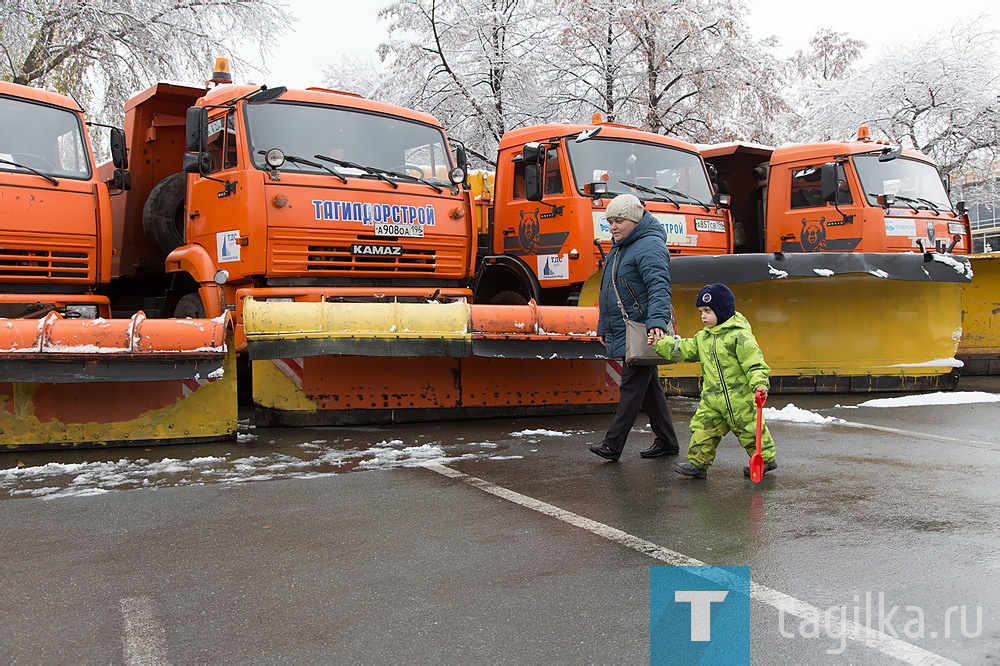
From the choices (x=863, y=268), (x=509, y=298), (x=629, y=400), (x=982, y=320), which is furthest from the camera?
(x=982, y=320)

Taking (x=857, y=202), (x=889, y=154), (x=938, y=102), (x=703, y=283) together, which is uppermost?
(x=938, y=102)

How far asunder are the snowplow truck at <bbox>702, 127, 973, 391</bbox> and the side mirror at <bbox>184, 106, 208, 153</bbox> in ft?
18.2

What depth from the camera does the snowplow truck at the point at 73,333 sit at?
21.2 ft

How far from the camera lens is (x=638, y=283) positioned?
6102 millimetres

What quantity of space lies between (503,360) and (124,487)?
3.55 metres

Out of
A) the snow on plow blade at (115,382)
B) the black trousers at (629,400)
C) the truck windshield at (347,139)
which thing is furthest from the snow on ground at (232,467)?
the truck windshield at (347,139)

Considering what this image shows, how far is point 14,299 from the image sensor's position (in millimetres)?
8031

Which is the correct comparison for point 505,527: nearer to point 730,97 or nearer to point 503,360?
point 503,360

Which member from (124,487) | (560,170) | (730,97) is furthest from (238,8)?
(124,487)

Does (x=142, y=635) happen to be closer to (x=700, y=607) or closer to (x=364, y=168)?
(x=700, y=607)

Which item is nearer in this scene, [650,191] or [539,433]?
[539,433]

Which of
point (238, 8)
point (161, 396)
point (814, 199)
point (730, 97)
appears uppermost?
point (238, 8)

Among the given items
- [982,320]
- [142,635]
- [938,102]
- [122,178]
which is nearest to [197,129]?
[122,178]

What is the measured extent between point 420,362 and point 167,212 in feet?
11.9
